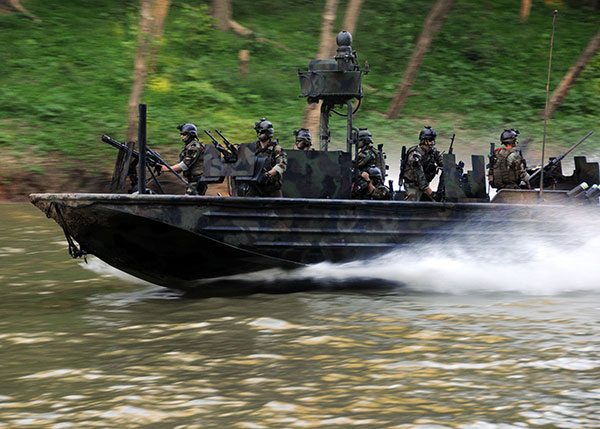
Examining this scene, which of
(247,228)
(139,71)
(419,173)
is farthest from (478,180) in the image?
(139,71)

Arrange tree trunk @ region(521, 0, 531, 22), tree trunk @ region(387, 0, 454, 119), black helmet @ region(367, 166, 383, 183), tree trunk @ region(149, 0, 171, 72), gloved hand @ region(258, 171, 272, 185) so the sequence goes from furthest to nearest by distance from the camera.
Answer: tree trunk @ region(521, 0, 531, 22)
tree trunk @ region(149, 0, 171, 72)
tree trunk @ region(387, 0, 454, 119)
black helmet @ region(367, 166, 383, 183)
gloved hand @ region(258, 171, 272, 185)

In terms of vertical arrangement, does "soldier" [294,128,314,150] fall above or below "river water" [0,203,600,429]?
above

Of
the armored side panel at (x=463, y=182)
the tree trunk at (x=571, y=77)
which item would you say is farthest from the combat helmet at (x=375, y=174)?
the tree trunk at (x=571, y=77)

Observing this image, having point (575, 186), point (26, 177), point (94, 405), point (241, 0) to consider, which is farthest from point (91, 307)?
point (241, 0)

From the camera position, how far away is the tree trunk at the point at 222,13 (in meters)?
28.7

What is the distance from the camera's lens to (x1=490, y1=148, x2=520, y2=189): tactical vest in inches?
473

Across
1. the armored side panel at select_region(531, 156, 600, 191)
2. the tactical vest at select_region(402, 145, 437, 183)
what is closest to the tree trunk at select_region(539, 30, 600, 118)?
the armored side panel at select_region(531, 156, 600, 191)

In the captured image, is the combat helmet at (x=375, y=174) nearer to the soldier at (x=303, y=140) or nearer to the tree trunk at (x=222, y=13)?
the soldier at (x=303, y=140)

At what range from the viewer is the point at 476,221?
36.7ft

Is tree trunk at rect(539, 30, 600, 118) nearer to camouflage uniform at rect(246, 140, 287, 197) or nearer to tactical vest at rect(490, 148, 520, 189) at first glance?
tactical vest at rect(490, 148, 520, 189)

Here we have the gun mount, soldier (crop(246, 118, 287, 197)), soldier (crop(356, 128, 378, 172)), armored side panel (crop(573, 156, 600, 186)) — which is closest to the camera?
soldier (crop(246, 118, 287, 197))

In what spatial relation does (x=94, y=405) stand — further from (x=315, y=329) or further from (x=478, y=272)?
(x=478, y=272)

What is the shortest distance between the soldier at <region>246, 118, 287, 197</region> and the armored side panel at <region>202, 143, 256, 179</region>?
26 centimetres

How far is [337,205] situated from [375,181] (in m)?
1.23
